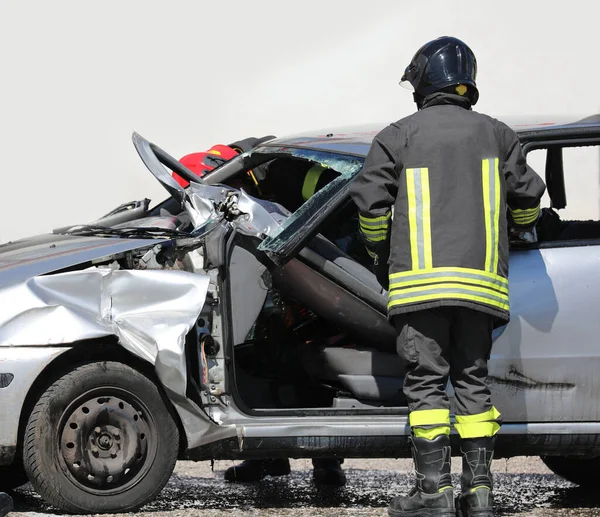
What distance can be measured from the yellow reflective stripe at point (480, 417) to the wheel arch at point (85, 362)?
1.09 meters

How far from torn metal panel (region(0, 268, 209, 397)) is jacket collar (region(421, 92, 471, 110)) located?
1.09 m

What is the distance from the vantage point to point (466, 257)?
3.79 meters

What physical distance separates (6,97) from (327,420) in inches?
673

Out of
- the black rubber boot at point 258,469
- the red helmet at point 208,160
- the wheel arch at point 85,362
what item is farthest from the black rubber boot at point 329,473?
the red helmet at point 208,160

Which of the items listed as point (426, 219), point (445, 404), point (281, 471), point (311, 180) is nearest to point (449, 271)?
point (426, 219)

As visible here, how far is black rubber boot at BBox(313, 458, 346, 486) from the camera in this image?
18.0 feet

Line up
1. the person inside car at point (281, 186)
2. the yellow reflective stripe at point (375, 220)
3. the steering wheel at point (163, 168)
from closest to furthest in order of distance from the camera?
1. the yellow reflective stripe at point (375, 220)
2. the steering wheel at point (163, 168)
3. the person inside car at point (281, 186)

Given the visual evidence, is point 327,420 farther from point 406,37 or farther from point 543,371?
point 406,37

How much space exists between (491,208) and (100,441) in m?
1.70

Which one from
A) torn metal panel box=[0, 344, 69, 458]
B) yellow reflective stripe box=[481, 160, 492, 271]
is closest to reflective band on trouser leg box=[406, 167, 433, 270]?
yellow reflective stripe box=[481, 160, 492, 271]

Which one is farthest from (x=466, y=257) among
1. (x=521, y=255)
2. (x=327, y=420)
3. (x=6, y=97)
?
(x=6, y=97)

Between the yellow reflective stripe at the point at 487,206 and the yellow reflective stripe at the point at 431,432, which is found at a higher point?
the yellow reflective stripe at the point at 487,206

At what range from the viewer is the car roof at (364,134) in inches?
175

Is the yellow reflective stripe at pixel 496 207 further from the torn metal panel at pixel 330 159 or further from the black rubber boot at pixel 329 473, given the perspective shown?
the black rubber boot at pixel 329 473
